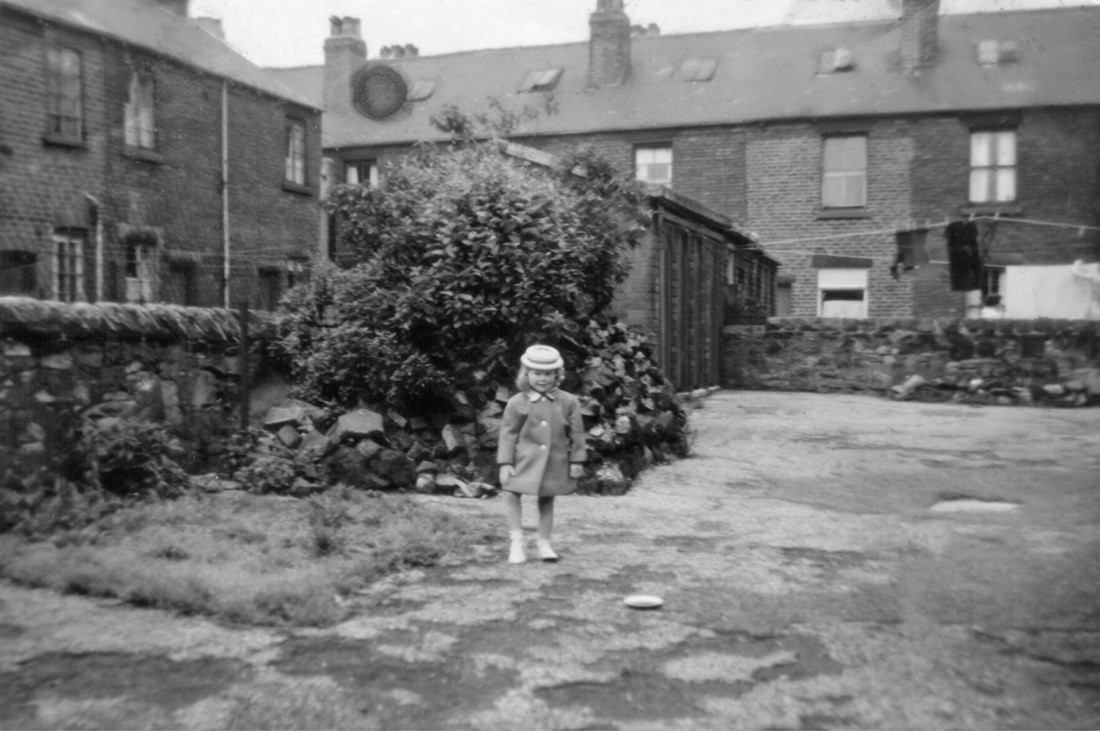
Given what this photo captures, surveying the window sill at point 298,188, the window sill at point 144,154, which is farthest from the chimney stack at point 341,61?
the window sill at point 144,154

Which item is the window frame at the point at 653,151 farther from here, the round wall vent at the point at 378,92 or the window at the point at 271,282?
the window at the point at 271,282

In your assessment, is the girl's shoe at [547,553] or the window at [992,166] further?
the window at [992,166]

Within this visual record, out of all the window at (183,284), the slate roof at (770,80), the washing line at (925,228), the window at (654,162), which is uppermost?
the slate roof at (770,80)

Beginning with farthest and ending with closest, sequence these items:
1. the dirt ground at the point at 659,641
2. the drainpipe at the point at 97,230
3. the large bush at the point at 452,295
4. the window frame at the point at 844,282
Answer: the window frame at the point at 844,282
the drainpipe at the point at 97,230
the large bush at the point at 452,295
the dirt ground at the point at 659,641

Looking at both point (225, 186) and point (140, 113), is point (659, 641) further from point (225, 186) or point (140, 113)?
point (225, 186)

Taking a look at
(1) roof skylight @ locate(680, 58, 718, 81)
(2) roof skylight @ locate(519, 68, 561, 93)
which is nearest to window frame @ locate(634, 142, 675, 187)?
(1) roof skylight @ locate(680, 58, 718, 81)

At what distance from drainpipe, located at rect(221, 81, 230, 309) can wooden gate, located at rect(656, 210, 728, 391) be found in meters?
8.26

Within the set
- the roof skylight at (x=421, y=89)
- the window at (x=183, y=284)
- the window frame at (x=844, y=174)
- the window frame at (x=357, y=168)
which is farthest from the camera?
the roof skylight at (x=421, y=89)

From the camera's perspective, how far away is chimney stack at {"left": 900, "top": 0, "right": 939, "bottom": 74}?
25.9 metres

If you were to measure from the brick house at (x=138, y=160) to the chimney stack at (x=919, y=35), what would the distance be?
1540 centimetres

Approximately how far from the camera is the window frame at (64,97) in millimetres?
15797

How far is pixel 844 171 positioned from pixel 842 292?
3.18 meters

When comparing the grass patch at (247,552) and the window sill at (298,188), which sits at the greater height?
the window sill at (298,188)

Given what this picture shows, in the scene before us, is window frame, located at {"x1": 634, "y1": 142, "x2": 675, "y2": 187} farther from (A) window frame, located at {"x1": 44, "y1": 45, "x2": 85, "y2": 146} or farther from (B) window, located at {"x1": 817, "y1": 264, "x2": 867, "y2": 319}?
(A) window frame, located at {"x1": 44, "y1": 45, "x2": 85, "y2": 146}
